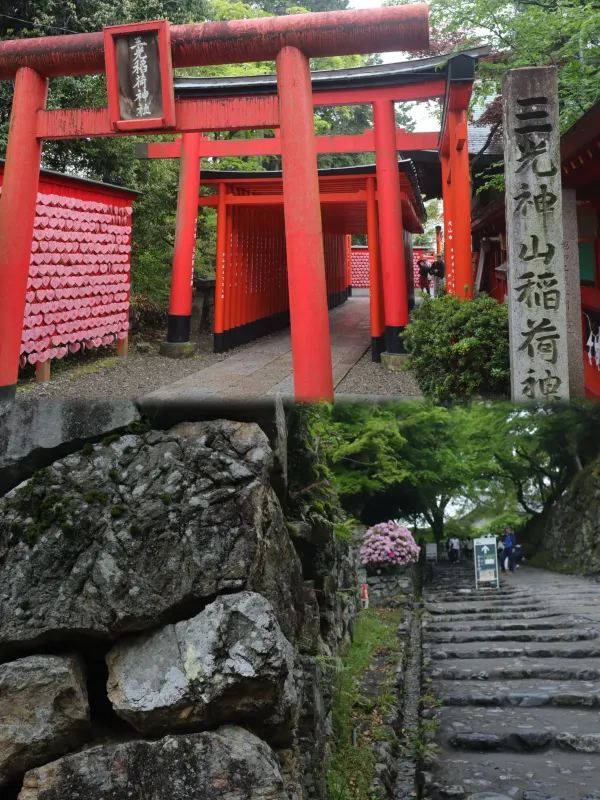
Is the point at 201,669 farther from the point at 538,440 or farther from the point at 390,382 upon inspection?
the point at 390,382

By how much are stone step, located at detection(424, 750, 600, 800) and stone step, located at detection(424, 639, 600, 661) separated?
3.60m

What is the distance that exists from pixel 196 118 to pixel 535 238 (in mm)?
4111

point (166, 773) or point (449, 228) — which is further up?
point (449, 228)

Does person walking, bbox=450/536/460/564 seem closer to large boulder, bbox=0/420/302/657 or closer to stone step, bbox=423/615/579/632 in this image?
stone step, bbox=423/615/579/632

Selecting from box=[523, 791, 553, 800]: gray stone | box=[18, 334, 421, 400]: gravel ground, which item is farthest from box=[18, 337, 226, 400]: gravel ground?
box=[523, 791, 553, 800]: gray stone

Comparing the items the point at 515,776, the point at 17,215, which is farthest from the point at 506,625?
the point at 17,215

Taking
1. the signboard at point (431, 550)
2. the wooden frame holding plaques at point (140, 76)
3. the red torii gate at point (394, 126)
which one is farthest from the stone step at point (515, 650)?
the signboard at point (431, 550)

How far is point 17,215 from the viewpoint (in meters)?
9.89

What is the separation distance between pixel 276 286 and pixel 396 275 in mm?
9450

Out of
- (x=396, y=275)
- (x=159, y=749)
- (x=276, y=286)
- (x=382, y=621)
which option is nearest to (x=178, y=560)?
(x=159, y=749)

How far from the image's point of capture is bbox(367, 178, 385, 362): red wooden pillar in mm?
15597

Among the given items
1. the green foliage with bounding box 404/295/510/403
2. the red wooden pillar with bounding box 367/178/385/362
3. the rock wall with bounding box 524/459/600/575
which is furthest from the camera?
the red wooden pillar with bounding box 367/178/385/362

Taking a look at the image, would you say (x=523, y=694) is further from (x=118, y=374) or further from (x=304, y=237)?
(x=118, y=374)

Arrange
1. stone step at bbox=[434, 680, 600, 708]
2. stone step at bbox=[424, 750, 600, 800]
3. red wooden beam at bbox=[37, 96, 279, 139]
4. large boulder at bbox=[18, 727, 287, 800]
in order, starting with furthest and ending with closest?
stone step at bbox=[434, 680, 600, 708], red wooden beam at bbox=[37, 96, 279, 139], stone step at bbox=[424, 750, 600, 800], large boulder at bbox=[18, 727, 287, 800]
